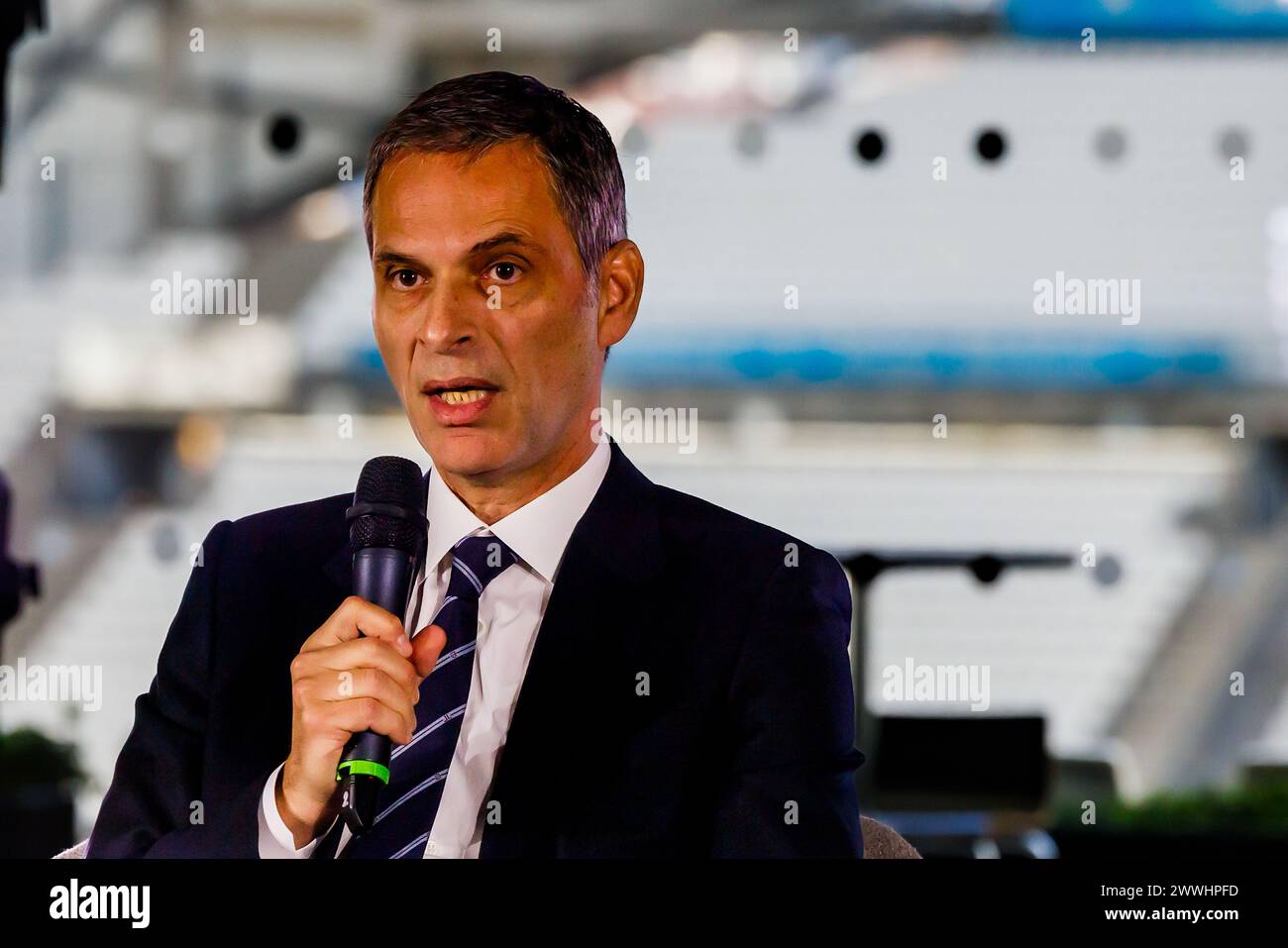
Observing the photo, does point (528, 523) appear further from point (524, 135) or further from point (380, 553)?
point (524, 135)

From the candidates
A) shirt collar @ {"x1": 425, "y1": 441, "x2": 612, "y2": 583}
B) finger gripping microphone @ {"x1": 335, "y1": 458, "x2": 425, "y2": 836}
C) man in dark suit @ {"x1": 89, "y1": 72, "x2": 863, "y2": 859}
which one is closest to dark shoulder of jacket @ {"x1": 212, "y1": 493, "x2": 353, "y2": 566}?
man in dark suit @ {"x1": 89, "y1": 72, "x2": 863, "y2": 859}

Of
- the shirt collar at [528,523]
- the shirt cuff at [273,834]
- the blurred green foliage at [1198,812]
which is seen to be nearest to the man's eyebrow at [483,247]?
the shirt collar at [528,523]

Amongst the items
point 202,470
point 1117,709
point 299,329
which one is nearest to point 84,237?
point 299,329

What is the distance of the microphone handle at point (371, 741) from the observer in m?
1.59

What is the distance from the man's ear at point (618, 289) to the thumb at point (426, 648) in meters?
0.57

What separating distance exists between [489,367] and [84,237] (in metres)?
1.08

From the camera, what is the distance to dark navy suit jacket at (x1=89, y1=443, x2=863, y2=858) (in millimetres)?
1895

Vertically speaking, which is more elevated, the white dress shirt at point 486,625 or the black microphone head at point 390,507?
the black microphone head at point 390,507

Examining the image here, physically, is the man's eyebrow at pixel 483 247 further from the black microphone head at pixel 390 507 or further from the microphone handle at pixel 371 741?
the microphone handle at pixel 371 741

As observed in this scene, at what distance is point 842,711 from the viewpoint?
6.33ft

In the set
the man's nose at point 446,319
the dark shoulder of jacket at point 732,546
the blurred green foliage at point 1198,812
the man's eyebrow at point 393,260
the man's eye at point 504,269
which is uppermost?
the man's eyebrow at point 393,260

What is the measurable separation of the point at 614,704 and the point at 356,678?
1.44ft

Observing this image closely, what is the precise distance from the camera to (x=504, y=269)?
1954mm

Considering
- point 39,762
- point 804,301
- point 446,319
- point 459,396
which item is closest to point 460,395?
point 459,396
